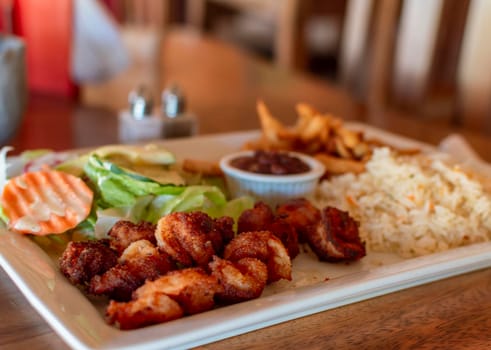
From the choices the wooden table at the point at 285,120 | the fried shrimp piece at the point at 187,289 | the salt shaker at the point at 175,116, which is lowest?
the wooden table at the point at 285,120

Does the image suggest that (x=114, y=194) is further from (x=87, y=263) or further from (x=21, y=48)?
(x=21, y=48)

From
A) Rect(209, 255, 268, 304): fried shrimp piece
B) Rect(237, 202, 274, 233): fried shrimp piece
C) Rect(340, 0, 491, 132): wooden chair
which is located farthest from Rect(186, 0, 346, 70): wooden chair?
Rect(209, 255, 268, 304): fried shrimp piece

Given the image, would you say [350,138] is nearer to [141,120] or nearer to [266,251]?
[141,120]

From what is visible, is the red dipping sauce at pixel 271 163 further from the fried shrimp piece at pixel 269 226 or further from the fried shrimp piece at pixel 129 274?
the fried shrimp piece at pixel 129 274

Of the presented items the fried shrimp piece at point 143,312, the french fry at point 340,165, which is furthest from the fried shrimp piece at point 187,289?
the french fry at point 340,165

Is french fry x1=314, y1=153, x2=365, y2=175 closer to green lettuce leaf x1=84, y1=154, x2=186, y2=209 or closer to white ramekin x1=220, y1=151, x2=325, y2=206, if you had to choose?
white ramekin x1=220, y1=151, x2=325, y2=206

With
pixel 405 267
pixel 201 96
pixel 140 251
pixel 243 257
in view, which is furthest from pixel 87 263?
pixel 201 96
